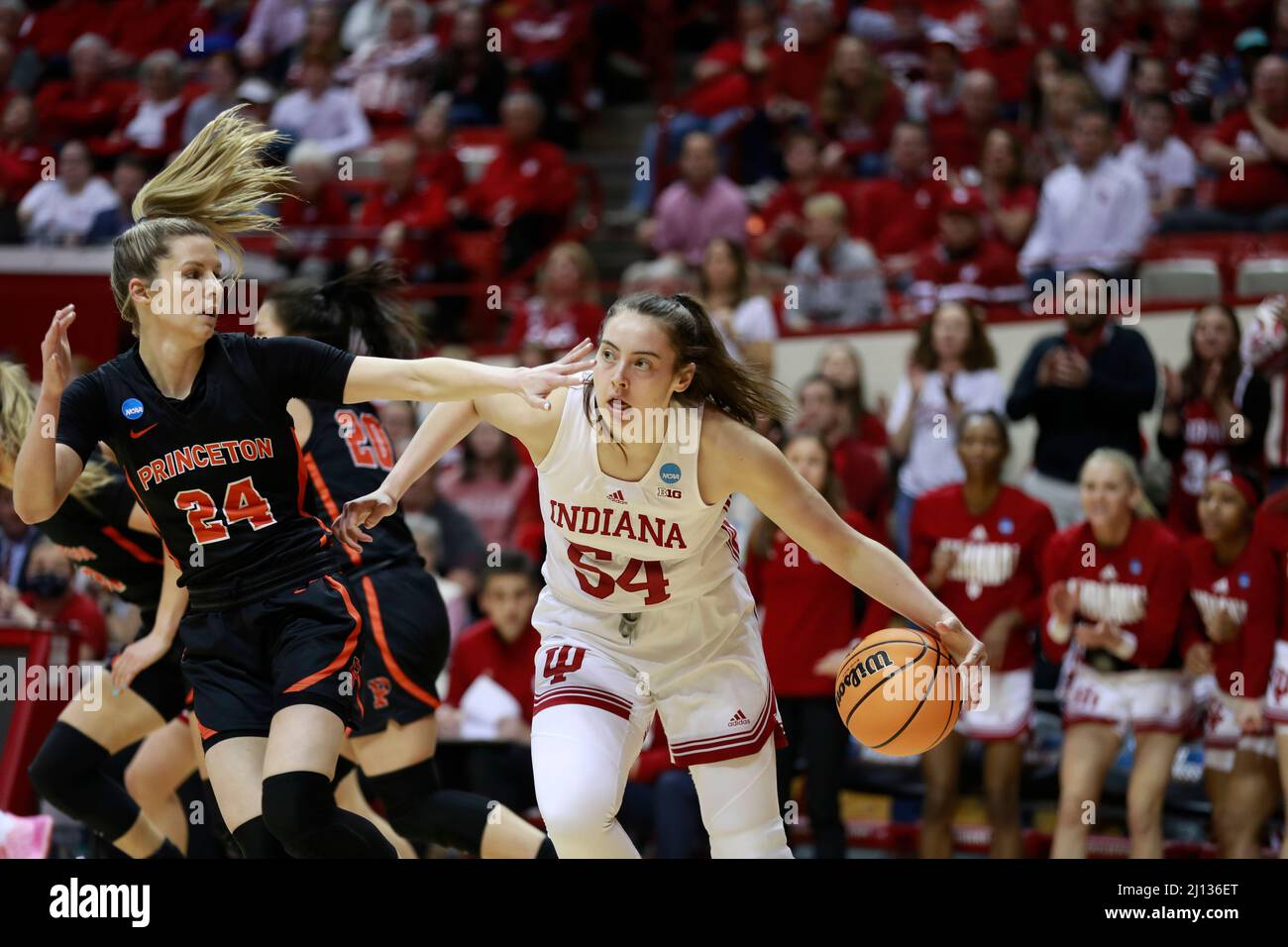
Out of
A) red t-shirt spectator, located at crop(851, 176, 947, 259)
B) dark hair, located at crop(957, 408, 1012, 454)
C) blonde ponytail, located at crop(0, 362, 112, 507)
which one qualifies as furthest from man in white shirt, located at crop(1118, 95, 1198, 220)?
blonde ponytail, located at crop(0, 362, 112, 507)

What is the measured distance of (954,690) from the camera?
4.64m

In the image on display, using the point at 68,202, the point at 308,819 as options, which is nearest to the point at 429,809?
the point at 308,819

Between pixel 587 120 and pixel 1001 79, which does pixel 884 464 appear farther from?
Answer: pixel 587 120

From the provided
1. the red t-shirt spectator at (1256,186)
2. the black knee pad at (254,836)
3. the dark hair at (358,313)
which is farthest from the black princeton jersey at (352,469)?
the red t-shirt spectator at (1256,186)

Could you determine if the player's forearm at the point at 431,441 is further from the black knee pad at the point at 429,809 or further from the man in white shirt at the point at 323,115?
the man in white shirt at the point at 323,115

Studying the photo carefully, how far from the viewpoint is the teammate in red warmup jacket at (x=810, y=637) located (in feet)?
24.1

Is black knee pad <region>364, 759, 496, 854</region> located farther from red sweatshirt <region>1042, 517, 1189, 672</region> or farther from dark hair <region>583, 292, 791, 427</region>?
red sweatshirt <region>1042, 517, 1189, 672</region>

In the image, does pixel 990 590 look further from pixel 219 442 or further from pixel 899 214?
pixel 219 442

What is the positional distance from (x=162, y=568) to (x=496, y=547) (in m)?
2.63

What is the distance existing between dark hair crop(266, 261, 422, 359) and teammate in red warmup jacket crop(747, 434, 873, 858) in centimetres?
225

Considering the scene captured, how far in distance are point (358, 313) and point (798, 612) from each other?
2672 millimetres
